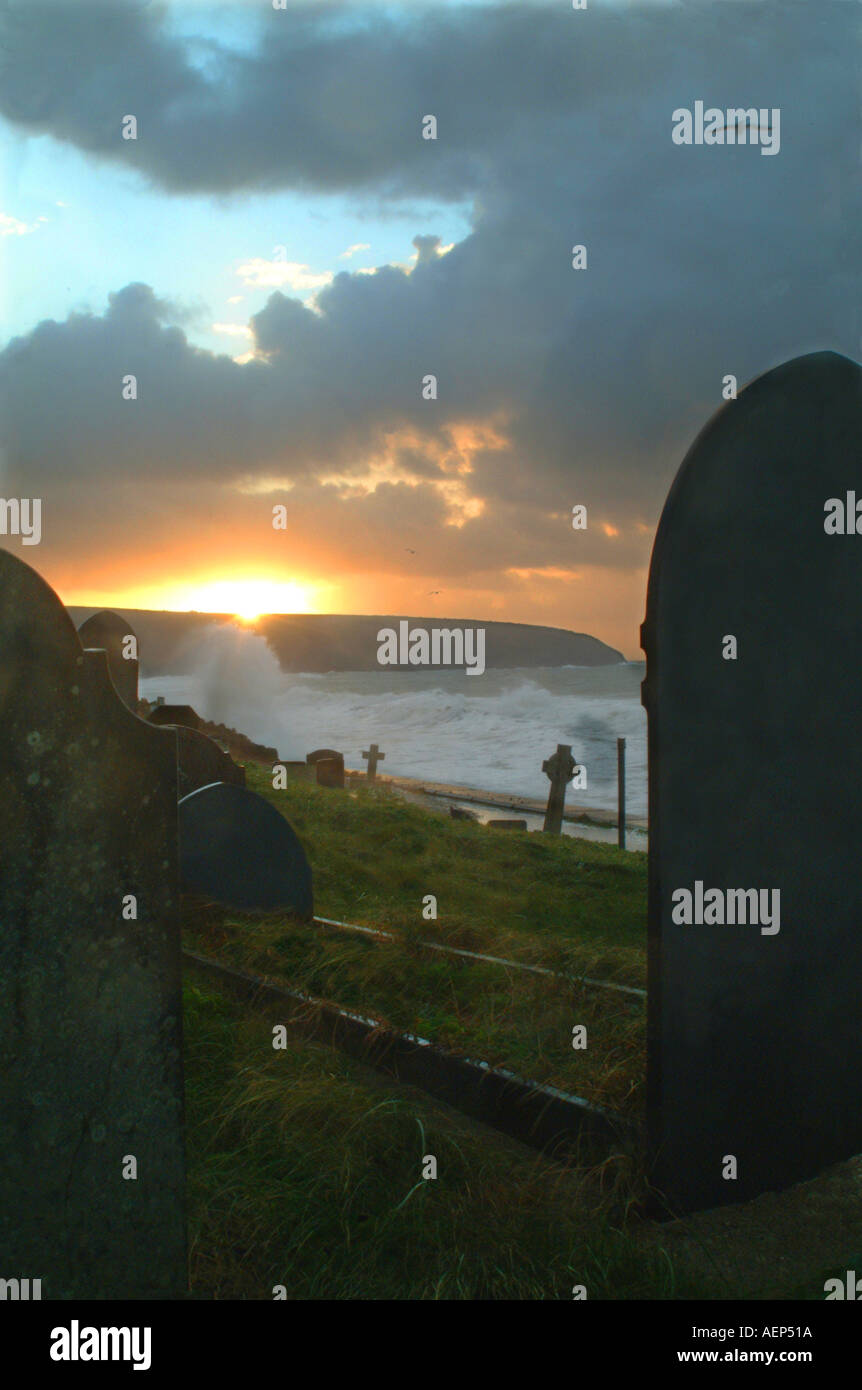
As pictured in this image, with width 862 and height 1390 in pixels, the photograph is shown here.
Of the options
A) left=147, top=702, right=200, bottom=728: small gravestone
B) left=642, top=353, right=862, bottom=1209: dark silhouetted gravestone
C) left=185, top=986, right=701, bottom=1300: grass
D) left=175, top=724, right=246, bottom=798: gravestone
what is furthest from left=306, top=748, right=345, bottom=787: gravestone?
left=642, top=353, right=862, bottom=1209: dark silhouetted gravestone

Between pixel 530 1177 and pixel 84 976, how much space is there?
173 cm

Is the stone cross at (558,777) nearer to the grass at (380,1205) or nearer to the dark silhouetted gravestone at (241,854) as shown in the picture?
the dark silhouetted gravestone at (241,854)

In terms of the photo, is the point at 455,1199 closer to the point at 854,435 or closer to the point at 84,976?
the point at 84,976

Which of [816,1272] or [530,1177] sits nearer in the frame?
[816,1272]

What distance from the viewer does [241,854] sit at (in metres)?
5.84

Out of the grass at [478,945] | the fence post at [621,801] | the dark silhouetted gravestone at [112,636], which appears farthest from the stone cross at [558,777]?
the dark silhouetted gravestone at [112,636]

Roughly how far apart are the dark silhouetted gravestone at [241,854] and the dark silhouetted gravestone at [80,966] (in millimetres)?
3417

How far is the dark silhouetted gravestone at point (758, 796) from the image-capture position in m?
3.06

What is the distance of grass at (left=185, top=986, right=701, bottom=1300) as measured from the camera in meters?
2.55

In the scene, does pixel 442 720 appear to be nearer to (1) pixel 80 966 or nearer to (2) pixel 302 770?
(2) pixel 302 770

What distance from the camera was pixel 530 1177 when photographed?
3.06 m

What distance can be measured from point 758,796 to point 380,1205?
5.97ft

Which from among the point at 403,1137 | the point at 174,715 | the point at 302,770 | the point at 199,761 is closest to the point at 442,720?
the point at 302,770

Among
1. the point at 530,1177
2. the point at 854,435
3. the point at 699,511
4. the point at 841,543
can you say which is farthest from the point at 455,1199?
the point at 854,435
